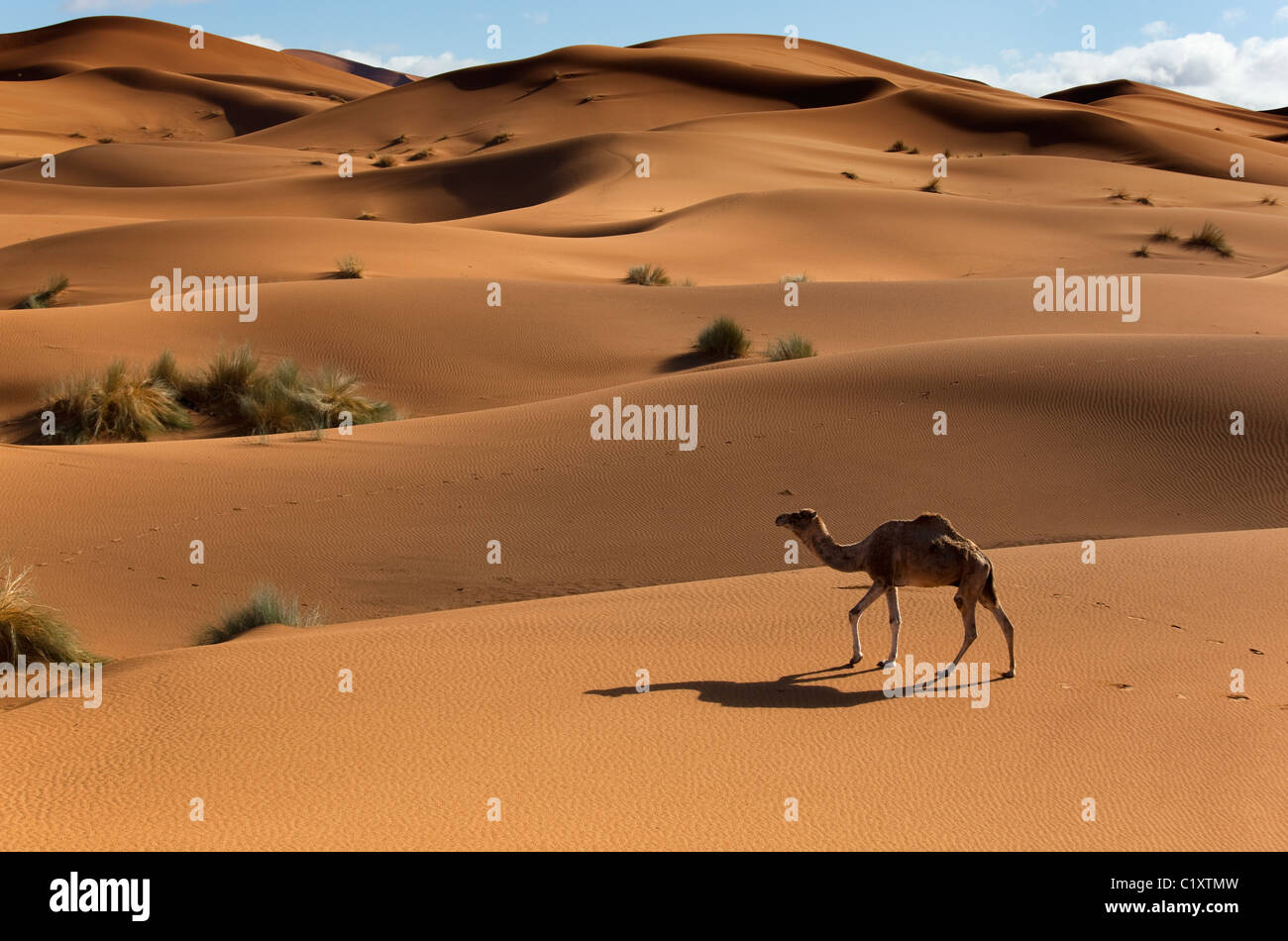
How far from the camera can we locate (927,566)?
5.83 meters

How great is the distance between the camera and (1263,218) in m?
33.3

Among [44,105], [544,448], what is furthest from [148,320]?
[44,105]

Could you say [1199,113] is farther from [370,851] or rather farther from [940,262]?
[370,851]

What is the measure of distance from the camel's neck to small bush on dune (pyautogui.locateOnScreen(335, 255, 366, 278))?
59.7ft

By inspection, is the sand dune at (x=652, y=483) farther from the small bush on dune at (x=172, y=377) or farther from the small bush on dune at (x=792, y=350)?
the small bush on dune at (x=172, y=377)

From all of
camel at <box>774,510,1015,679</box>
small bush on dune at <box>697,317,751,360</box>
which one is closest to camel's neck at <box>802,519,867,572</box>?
camel at <box>774,510,1015,679</box>

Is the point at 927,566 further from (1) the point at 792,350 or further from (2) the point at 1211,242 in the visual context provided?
(2) the point at 1211,242

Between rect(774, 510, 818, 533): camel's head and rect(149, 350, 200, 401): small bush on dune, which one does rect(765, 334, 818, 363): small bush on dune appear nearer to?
rect(149, 350, 200, 401): small bush on dune

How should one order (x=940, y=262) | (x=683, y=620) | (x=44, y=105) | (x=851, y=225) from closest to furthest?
(x=683, y=620), (x=940, y=262), (x=851, y=225), (x=44, y=105)

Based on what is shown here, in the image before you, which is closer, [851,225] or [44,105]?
[851,225]

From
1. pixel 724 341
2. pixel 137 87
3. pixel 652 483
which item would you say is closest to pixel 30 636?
pixel 652 483

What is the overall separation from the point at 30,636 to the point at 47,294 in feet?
55.4

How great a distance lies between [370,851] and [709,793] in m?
1.28

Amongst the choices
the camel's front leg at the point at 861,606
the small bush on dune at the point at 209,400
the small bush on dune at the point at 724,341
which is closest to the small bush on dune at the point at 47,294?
the small bush on dune at the point at 209,400
